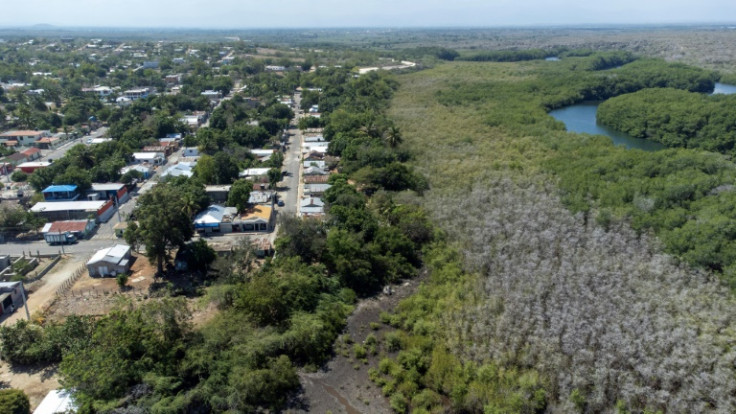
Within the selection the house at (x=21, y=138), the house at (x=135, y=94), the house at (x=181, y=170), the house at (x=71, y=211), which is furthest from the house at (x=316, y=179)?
the house at (x=135, y=94)

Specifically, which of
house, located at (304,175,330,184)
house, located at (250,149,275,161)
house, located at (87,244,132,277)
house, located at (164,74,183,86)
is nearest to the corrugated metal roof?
house, located at (87,244,132,277)

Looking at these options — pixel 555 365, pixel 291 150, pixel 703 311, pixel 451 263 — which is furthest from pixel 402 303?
pixel 291 150

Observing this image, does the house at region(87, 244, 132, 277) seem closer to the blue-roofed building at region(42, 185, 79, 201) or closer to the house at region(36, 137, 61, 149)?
the blue-roofed building at region(42, 185, 79, 201)

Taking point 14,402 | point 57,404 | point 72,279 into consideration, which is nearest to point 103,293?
point 72,279

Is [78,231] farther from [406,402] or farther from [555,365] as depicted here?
[555,365]

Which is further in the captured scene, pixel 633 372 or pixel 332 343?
pixel 332 343
